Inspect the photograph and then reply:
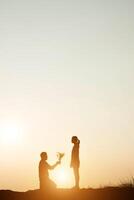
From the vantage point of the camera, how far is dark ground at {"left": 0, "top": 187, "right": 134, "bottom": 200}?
2261 centimetres

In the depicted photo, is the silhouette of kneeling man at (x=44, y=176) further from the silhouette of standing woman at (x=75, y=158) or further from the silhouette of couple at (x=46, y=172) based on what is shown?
the silhouette of standing woman at (x=75, y=158)

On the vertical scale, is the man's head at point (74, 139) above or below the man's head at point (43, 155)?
above

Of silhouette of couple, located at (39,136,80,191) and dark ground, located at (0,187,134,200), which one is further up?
silhouette of couple, located at (39,136,80,191)

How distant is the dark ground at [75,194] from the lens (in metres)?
22.6

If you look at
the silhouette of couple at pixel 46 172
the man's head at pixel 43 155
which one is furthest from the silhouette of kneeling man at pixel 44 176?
the man's head at pixel 43 155

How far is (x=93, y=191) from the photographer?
2350 centimetres

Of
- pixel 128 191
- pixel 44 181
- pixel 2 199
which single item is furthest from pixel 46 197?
pixel 128 191

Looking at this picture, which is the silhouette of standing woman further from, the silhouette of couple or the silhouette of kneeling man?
the silhouette of kneeling man

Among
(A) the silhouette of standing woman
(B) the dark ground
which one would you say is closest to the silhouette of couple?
(A) the silhouette of standing woman

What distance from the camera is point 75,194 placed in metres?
22.9

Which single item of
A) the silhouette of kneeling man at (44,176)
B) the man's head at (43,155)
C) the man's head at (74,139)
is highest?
the man's head at (74,139)

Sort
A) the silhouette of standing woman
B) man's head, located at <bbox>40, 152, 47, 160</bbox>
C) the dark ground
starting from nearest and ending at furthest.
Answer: man's head, located at <bbox>40, 152, 47, 160</bbox>, the dark ground, the silhouette of standing woman

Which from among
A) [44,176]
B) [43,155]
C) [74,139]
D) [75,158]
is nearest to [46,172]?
[44,176]

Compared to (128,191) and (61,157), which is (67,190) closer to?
(61,157)
